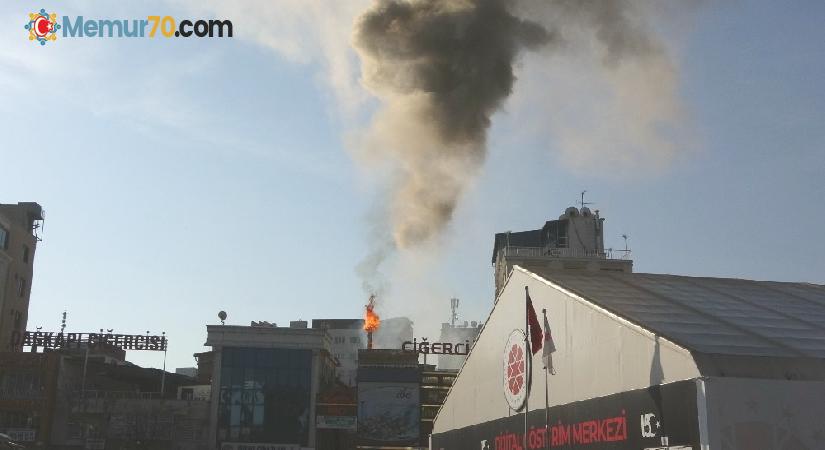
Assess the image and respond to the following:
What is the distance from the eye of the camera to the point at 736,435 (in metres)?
20.1

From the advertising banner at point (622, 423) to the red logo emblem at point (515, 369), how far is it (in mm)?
1318

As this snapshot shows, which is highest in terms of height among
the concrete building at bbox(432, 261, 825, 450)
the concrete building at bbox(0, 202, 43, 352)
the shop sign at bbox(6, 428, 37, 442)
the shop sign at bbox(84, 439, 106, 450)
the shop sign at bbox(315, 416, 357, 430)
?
the concrete building at bbox(0, 202, 43, 352)

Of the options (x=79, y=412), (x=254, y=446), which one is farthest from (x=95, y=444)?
(x=254, y=446)

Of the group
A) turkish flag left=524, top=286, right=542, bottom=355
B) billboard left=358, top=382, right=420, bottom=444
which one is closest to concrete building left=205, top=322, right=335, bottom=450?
billboard left=358, top=382, right=420, bottom=444

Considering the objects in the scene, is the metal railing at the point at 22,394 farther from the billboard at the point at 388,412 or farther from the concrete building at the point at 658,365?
the concrete building at the point at 658,365

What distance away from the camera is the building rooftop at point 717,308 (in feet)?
75.7

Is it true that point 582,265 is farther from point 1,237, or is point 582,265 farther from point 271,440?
point 1,237

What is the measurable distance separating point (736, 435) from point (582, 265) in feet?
291

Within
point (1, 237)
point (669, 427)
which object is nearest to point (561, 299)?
point (669, 427)

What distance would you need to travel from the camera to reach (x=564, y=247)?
113812 millimetres

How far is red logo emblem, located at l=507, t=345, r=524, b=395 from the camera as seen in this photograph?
1357 inches

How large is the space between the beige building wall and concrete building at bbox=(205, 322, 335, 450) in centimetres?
4185

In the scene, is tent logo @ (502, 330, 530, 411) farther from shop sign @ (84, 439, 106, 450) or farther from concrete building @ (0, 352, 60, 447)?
concrete building @ (0, 352, 60, 447)

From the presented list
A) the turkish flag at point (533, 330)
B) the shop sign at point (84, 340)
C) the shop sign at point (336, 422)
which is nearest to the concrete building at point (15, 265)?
the shop sign at point (84, 340)
